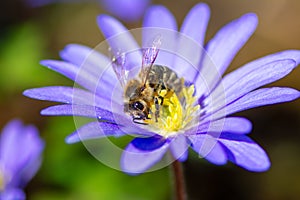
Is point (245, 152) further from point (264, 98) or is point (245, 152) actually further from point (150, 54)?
point (150, 54)

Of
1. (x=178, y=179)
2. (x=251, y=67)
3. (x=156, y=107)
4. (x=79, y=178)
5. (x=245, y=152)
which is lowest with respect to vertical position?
(x=79, y=178)

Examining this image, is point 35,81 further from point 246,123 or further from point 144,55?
point 246,123

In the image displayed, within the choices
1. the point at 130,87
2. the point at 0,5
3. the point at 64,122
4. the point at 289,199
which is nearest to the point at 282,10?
the point at 289,199

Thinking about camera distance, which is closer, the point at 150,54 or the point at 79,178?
the point at 150,54

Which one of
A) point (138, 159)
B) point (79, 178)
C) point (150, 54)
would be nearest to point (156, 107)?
point (150, 54)

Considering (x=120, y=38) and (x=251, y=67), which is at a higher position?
(x=120, y=38)

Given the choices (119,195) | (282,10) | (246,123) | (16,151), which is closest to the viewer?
(246,123)

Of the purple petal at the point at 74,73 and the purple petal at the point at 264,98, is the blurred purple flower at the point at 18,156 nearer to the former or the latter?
the purple petal at the point at 74,73
